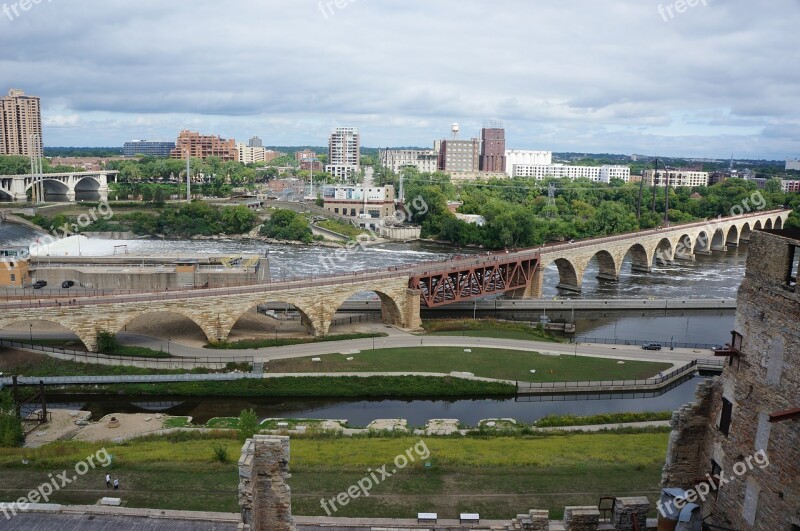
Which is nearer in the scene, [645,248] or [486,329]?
[486,329]

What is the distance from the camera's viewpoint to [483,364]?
2030 inches

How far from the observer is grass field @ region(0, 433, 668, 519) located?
28.5 m

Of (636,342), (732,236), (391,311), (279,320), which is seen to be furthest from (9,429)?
(732,236)

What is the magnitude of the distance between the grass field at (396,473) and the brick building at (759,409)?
12.2 m

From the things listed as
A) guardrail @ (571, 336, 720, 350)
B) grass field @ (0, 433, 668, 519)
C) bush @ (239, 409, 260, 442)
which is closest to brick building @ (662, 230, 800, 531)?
grass field @ (0, 433, 668, 519)

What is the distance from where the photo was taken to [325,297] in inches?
2324

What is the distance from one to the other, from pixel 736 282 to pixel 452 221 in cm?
5472

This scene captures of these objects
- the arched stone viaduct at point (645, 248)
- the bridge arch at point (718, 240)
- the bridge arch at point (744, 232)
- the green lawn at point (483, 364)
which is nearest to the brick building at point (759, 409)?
the green lawn at point (483, 364)

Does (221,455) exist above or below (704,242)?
below

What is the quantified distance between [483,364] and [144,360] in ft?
86.1

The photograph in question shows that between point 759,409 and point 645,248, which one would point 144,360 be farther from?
point 645,248

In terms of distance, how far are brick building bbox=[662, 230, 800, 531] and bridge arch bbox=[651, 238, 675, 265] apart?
10445cm

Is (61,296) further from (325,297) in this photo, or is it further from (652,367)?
(652,367)

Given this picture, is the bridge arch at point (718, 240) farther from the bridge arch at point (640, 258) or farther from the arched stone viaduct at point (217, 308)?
the arched stone viaduct at point (217, 308)
